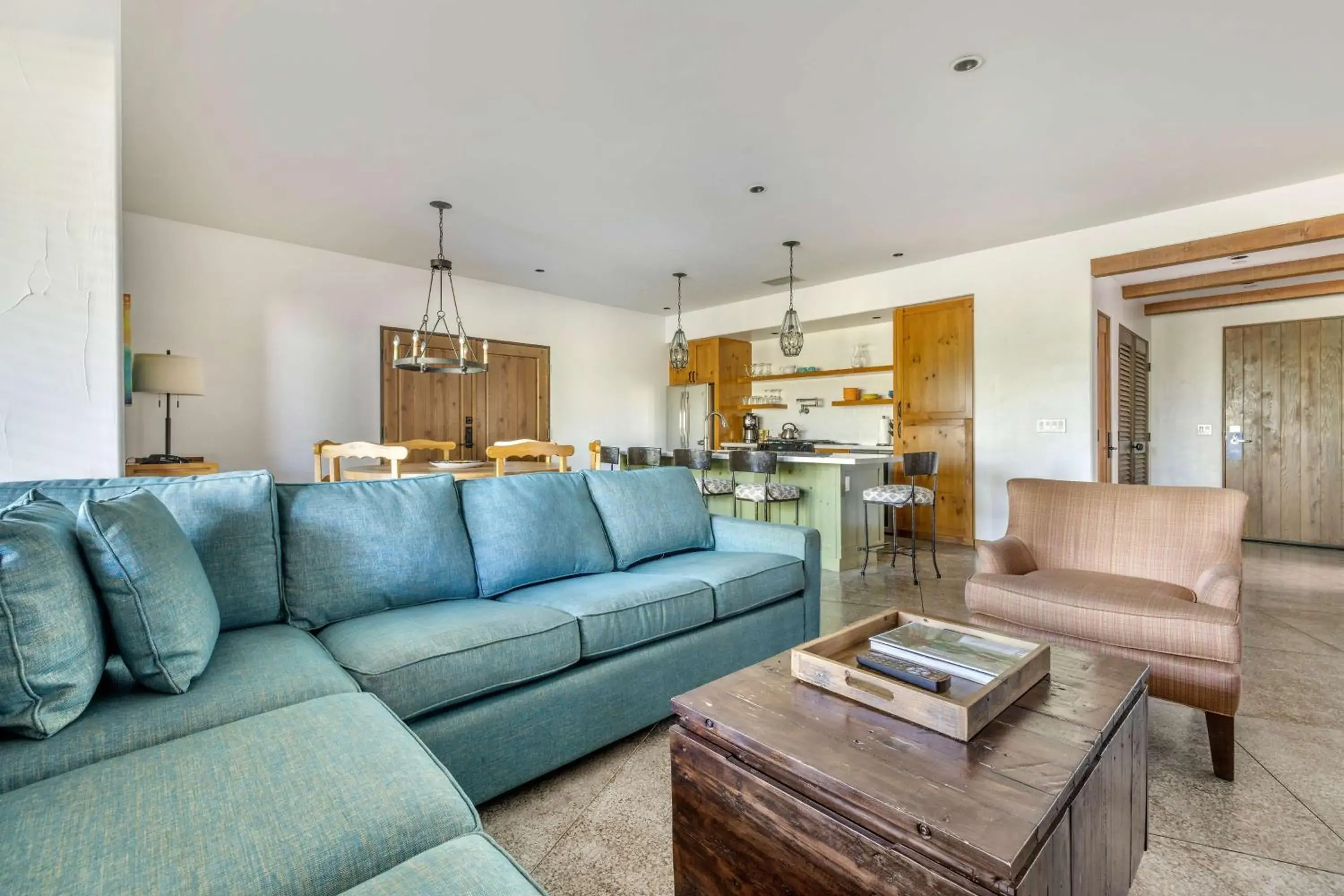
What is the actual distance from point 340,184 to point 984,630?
445 cm

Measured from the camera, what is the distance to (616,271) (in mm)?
6023

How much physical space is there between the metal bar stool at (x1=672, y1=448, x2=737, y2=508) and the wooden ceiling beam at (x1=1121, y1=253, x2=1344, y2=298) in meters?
4.57

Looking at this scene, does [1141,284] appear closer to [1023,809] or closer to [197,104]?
[1023,809]

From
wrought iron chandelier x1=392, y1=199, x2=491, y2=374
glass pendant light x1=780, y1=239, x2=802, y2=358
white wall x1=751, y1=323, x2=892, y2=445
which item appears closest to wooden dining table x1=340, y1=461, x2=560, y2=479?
wrought iron chandelier x1=392, y1=199, x2=491, y2=374

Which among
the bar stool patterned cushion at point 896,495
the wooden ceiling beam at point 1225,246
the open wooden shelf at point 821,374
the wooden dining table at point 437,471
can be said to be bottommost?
the bar stool patterned cushion at point 896,495

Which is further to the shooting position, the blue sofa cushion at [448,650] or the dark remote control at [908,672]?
the blue sofa cushion at [448,650]

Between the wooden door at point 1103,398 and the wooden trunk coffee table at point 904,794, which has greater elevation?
the wooden door at point 1103,398

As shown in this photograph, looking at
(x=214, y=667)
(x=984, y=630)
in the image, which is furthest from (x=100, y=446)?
(x=984, y=630)

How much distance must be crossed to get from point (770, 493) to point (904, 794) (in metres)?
3.49

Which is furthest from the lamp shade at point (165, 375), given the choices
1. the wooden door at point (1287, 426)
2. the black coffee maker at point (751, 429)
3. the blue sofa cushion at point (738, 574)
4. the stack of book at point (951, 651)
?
the wooden door at point (1287, 426)

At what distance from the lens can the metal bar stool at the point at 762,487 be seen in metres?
4.11

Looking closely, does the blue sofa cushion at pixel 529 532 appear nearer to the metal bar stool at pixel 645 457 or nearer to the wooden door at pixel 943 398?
the metal bar stool at pixel 645 457

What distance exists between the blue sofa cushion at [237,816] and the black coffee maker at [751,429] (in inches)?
262

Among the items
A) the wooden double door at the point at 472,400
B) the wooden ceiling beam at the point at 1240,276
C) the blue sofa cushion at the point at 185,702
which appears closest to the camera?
the blue sofa cushion at the point at 185,702
